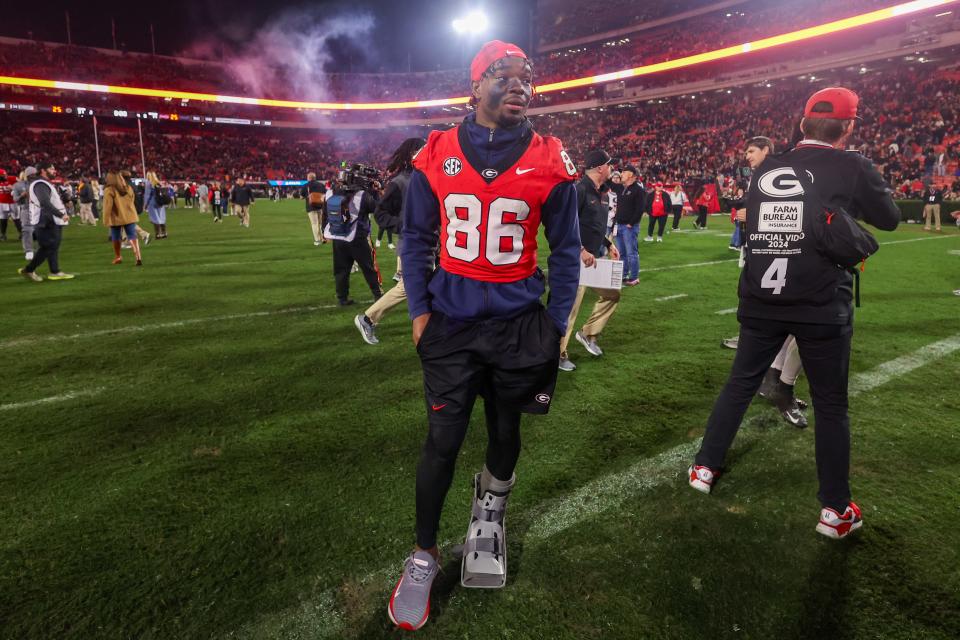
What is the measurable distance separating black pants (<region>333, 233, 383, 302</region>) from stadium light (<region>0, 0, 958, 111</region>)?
39.5 meters

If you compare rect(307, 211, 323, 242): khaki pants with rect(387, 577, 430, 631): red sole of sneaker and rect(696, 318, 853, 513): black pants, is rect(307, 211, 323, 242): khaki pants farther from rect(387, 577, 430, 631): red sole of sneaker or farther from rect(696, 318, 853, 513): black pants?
rect(387, 577, 430, 631): red sole of sneaker

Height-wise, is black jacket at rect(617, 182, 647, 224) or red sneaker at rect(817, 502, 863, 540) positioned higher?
black jacket at rect(617, 182, 647, 224)

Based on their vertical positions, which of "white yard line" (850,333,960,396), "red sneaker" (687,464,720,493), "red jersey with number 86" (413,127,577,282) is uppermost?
"red jersey with number 86" (413,127,577,282)

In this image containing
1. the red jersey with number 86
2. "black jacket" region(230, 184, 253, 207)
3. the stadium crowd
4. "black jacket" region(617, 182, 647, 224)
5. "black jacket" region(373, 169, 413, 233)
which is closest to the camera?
the red jersey with number 86

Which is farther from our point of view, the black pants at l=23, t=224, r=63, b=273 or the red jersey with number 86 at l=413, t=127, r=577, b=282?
the black pants at l=23, t=224, r=63, b=273

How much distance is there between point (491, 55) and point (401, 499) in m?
2.24

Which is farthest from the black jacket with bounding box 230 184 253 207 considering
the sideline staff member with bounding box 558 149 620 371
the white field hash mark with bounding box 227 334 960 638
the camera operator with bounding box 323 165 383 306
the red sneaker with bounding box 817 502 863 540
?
the red sneaker with bounding box 817 502 863 540

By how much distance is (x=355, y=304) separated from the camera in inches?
313

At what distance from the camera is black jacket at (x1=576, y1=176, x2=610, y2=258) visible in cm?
506

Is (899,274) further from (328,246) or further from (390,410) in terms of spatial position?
(328,246)

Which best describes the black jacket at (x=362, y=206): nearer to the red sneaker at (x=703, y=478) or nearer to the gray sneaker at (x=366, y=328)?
the gray sneaker at (x=366, y=328)

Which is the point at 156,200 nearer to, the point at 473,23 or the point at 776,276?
the point at 776,276

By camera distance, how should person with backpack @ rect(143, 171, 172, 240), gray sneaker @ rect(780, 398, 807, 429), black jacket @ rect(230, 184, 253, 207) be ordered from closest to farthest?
1. gray sneaker @ rect(780, 398, 807, 429)
2. person with backpack @ rect(143, 171, 172, 240)
3. black jacket @ rect(230, 184, 253, 207)

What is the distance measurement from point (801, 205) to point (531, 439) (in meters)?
2.11
